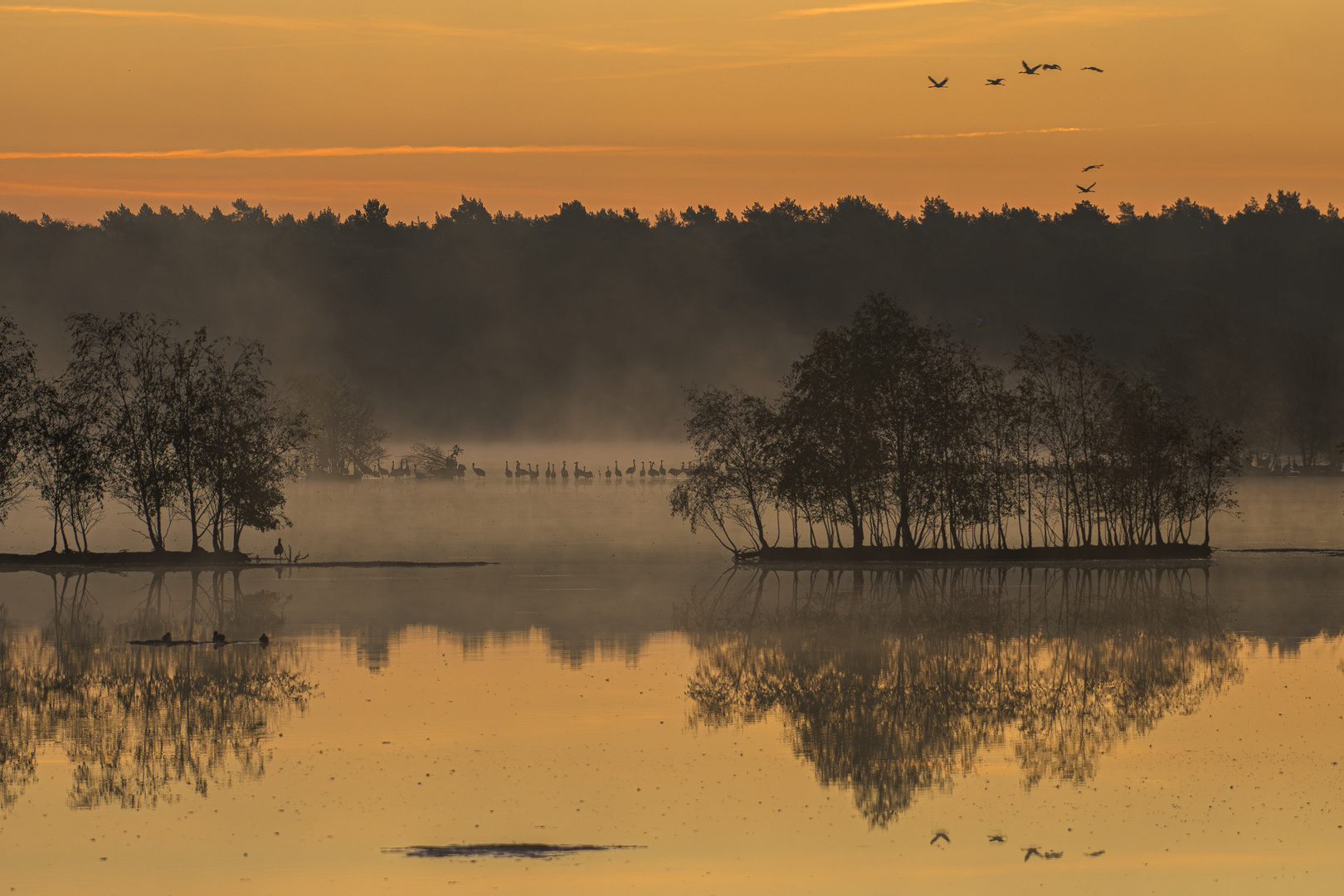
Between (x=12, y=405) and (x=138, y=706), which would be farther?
(x=12, y=405)

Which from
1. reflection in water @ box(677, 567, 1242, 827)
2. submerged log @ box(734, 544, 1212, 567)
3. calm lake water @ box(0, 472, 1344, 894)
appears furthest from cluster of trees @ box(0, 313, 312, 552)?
reflection in water @ box(677, 567, 1242, 827)

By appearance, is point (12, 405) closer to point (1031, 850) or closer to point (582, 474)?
point (1031, 850)

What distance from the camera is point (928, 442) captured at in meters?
51.2

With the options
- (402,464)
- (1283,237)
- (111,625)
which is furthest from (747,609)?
(1283,237)

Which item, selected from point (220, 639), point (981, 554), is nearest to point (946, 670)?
point (220, 639)

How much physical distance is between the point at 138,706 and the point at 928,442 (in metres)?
32.1

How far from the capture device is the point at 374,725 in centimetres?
2256

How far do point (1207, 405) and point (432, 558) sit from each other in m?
84.4

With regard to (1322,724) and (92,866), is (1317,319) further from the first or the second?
(92,866)

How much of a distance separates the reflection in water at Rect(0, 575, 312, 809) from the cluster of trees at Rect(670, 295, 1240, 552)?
20.8m

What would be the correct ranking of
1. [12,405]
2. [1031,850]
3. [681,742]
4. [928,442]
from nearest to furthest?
[1031,850]
[681,742]
[12,405]
[928,442]

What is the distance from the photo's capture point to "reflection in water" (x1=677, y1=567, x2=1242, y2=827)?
67.4 ft

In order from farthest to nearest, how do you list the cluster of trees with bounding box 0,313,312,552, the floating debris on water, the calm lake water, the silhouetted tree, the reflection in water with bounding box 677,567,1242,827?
the cluster of trees with bounding box 0,313,312,552 → the silhouetted tree → the reflection in water with bounding box 677,567,1242,827 → the floating debris on water → the calm lake water

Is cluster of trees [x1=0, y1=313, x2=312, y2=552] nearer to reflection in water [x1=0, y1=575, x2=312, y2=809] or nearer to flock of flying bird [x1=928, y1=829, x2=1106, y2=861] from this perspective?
reflection in water [x1=0, y1=575, x2=312, y2=809]
